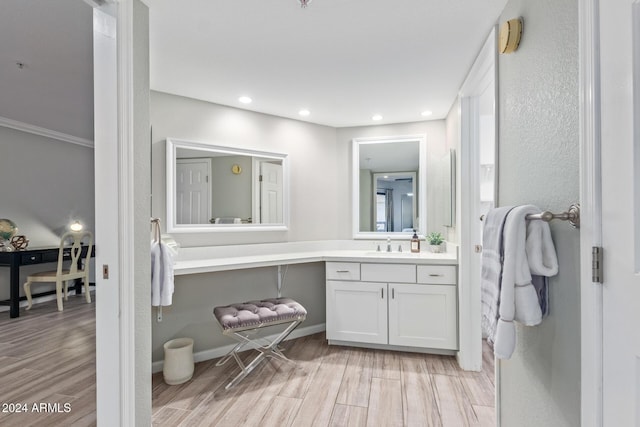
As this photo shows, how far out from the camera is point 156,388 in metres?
2.28

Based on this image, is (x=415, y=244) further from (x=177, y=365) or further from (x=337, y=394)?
(x=177, y=365)

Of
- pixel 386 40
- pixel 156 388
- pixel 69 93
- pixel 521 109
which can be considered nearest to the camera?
pixel 521 109

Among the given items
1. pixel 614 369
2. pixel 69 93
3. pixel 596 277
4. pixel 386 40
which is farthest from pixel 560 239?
pixel 69 93

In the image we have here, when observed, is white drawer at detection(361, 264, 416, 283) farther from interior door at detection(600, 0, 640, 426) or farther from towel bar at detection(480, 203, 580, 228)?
interior door at detection(600, 0, 640, 426)

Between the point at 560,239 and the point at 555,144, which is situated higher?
the point at 555,144

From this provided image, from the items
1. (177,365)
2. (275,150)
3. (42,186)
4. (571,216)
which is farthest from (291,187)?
(42,186)

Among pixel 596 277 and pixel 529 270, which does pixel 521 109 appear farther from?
pixel 596 277

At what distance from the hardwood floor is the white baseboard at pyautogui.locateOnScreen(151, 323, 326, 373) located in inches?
2.7

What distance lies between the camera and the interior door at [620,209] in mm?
732

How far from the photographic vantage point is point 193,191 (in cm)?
278

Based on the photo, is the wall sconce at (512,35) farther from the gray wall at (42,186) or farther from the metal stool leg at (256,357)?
the gray wall at (42,186)

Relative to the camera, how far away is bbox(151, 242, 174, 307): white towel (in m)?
1.76

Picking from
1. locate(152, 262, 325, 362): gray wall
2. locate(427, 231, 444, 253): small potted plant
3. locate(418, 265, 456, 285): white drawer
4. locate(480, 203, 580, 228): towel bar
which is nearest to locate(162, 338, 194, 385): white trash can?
locate(152, 262, 325, 362): gray wall

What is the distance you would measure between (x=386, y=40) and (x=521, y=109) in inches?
34.0
